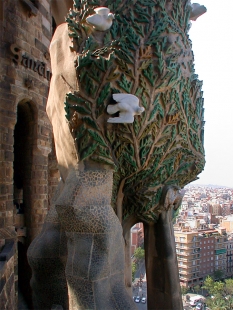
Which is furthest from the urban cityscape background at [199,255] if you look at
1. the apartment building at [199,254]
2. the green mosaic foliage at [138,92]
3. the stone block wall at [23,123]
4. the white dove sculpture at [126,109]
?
the white dove sculpture at [126,109]

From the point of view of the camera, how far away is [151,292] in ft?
7.72

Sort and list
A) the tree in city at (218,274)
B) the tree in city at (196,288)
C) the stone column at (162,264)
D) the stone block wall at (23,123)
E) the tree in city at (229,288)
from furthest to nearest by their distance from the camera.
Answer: the tree in city at (218,274) → the tree in city at (196,288) → the tree in city at (229,288) → the stone block wall at (23,123) → the stone column at (162,264)

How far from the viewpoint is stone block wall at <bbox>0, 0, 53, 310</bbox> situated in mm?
6367

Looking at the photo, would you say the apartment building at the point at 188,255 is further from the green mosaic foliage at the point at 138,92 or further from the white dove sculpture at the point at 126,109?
the white dove sculpture at the point at 126,109

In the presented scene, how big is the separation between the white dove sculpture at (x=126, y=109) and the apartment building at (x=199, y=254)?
33.0 metres

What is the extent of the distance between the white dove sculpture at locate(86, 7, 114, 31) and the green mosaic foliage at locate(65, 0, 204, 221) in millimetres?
50

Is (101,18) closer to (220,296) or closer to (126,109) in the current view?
(126,109)

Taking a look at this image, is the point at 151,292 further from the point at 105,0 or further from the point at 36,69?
the point at 36,69

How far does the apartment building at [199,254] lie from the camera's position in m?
34.3

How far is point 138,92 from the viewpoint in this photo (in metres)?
2.03

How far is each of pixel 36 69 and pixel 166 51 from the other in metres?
5.54

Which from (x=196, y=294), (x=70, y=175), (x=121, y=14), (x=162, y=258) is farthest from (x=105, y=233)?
(x=196, y=294)

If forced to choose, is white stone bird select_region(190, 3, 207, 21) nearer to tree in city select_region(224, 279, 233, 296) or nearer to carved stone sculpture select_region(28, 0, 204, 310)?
carved stone sculpture select_region(28, 0, 204, 310)

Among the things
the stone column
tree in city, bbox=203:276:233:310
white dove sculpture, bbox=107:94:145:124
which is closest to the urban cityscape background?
tree in city, bbox=203:276:233:310
